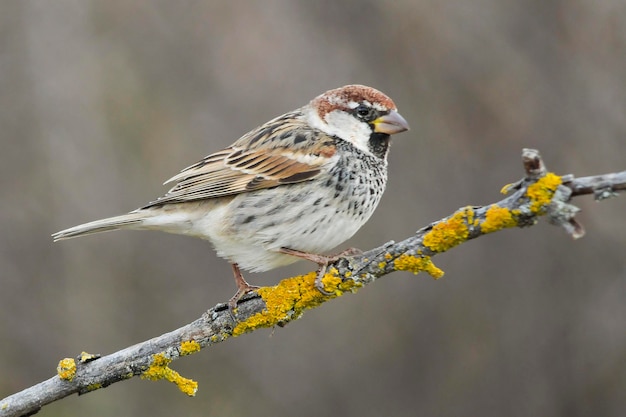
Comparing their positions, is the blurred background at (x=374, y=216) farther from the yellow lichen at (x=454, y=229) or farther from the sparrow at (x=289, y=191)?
the yellow lichen at (x=454, y=229)

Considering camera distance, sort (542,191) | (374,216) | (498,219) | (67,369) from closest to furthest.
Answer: (542,191) → (498,219) → (67,369) → (374,216)

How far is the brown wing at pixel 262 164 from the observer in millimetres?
4453

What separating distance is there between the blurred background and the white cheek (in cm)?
226

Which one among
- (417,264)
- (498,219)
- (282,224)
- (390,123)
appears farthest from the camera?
(390,123)

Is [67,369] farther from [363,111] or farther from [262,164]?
[363,111]

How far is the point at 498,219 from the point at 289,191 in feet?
5.02

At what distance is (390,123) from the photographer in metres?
4.51

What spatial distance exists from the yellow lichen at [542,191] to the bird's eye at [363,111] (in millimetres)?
1695

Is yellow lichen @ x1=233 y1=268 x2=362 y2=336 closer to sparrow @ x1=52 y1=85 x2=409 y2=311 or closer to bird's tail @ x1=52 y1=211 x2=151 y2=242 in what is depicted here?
sparrow @ x1=52 y1=85 x2=409 y2=311

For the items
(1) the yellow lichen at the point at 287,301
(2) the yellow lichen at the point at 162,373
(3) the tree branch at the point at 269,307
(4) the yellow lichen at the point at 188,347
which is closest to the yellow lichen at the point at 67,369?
(3) the tree branch at the point at 269,307

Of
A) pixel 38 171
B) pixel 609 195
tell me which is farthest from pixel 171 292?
pixel 609 195

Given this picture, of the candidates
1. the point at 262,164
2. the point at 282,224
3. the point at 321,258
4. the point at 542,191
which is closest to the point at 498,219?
the point at 542,191

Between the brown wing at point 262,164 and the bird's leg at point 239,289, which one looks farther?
the brown wing at point 262,164

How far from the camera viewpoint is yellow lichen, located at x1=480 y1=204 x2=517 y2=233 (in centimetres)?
306
